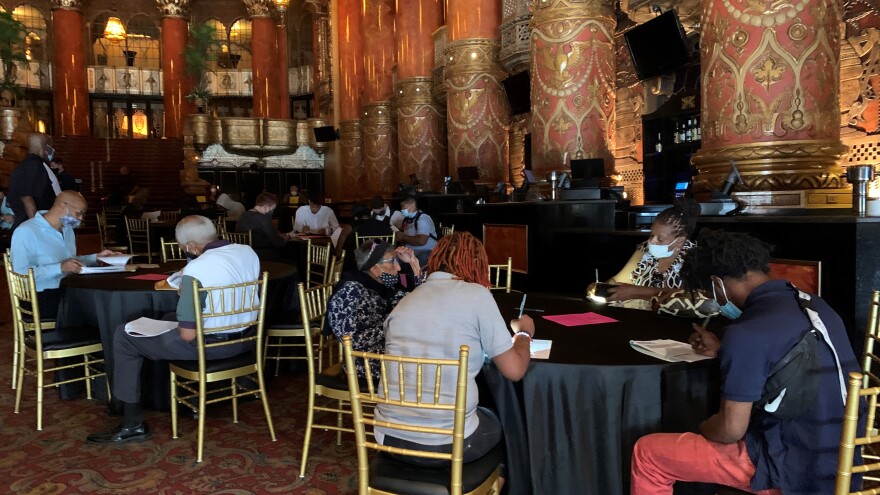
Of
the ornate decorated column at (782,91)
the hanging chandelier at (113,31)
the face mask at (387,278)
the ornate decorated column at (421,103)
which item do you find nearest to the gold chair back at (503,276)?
the face mask at (387,278)

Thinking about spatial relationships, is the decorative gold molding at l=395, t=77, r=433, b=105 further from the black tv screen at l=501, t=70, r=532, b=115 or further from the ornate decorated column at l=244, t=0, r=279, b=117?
the ornate decorated column at l=244, t=0, r=279, b=117

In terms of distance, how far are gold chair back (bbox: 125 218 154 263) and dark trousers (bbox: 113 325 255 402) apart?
755 centimetres

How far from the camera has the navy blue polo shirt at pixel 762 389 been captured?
1.68 metres

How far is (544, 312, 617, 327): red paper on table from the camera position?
2848 mm

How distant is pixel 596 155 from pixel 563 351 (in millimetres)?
5403

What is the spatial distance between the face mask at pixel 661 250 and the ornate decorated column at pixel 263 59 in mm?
21831

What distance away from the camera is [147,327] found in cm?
360

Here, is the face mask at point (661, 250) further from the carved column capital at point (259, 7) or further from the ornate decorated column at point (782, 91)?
the carved column capital at point (259, 7)

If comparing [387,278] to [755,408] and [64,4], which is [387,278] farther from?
[64,4]

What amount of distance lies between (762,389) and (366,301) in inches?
64.0

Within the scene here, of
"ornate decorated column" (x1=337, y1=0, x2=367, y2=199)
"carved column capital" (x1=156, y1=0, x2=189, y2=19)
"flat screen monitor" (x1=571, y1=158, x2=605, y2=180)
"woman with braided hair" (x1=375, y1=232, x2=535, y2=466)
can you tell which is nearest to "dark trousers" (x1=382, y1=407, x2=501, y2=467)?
"woman with braided hair" (x1=375, y1=232, x2=535, y2=466)

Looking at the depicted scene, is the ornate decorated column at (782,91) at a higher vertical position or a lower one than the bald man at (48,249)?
higher

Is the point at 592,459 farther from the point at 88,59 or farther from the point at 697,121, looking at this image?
the point at 88,59

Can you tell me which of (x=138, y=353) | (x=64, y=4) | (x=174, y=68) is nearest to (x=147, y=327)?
(x=138, y=353)
